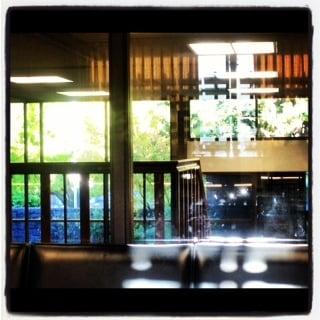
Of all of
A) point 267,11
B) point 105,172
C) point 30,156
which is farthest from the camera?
point 30,156

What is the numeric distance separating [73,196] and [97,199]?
32cm

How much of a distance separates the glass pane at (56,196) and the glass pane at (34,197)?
15cm

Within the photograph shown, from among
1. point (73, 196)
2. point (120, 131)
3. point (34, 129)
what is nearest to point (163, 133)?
point (34, 129)

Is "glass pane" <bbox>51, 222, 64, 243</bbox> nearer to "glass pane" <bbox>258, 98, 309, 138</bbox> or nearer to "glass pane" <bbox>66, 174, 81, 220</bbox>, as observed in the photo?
"glass pane" <bbox>66, 174, 81, 220</bbox>

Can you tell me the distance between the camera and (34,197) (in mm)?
6012

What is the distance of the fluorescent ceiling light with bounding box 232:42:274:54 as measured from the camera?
616 cm

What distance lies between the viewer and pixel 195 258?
8.92ft

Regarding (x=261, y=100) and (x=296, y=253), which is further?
→ (x=261, y=100)

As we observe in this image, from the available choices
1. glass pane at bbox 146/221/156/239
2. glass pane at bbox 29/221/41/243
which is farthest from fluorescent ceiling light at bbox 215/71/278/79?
glass pane at bbox 29/221/41/243

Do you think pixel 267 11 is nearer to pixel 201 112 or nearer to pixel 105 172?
pixel 105 172

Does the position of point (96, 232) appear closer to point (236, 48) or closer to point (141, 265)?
point (236, 48)

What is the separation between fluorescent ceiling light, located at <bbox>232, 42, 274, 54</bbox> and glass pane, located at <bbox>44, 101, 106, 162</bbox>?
204 cm

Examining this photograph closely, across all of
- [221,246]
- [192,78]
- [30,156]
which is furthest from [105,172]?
[221,246]

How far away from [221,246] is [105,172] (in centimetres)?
324
